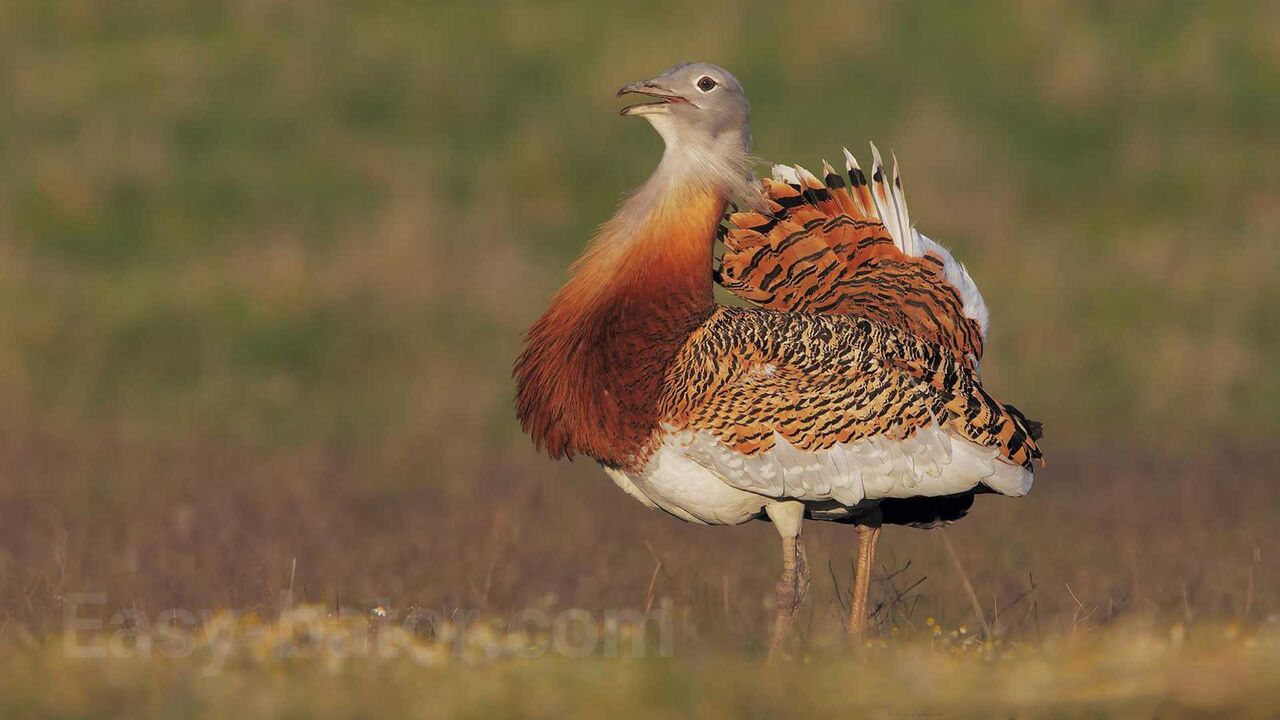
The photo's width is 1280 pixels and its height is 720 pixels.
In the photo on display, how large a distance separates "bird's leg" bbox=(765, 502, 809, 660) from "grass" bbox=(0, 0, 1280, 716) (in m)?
0.15

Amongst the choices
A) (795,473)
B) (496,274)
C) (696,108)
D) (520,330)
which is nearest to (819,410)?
(795,473)

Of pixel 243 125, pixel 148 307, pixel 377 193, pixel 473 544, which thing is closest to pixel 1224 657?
pixel 473 544

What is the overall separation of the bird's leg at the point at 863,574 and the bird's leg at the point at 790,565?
16 centimetres

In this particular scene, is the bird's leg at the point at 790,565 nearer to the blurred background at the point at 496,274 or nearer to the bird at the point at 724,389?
the bird at the point at 724,389

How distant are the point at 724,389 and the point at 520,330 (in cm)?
898

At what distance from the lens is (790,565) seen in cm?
635

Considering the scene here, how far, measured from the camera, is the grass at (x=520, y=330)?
5.48m

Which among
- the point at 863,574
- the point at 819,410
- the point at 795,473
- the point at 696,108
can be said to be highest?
the point at 696,108

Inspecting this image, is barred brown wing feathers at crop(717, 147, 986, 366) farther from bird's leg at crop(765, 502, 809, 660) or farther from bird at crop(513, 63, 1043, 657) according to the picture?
bird's leg at crop(765, 502, 809, 660)

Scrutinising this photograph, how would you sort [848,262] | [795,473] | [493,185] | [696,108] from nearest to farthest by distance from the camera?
1. [795,473]
2. [696,108]
3. [848,262]
4. [493,185]

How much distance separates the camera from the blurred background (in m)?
9.51

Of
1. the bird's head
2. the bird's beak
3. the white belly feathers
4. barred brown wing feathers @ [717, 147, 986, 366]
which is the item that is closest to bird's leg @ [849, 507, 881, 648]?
the white belly feathers

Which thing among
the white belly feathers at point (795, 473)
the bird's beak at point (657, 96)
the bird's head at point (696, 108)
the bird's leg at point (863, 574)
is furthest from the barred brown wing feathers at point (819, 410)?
the bird's beak at point (657, 96)

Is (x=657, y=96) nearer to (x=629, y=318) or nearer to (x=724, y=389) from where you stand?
(x=629, y=318)
